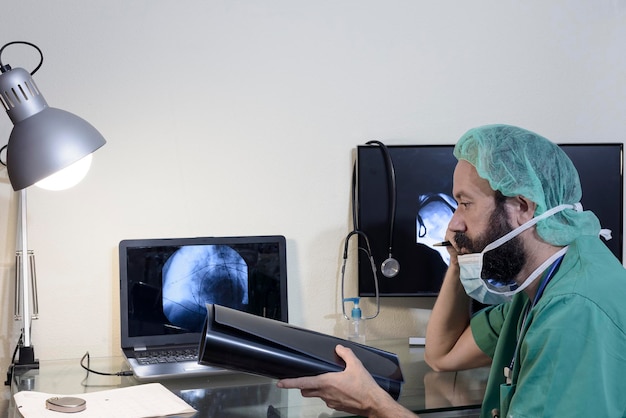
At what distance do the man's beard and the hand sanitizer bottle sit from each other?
28.7 inches

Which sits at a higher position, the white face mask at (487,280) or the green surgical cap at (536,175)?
the green surgical cap at (536,175)

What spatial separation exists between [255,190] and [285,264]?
0.23 metres

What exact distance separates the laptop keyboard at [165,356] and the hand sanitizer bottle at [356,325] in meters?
0.48

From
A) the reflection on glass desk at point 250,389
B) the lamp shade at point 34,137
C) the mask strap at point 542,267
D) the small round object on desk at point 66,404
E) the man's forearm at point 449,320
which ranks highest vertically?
the lamp shade at point 34,137

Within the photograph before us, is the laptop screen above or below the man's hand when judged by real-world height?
above

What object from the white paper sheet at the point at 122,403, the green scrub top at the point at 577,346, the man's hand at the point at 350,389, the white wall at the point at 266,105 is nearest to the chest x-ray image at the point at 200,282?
the white wall at the point at 266,105

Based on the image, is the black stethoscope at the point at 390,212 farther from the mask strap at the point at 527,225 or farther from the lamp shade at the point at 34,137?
the lamp shade at the point at 34,137

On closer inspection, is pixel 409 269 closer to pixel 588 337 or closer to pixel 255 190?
pixel 255 190

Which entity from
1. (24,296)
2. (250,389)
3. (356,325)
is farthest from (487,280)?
(24,296)

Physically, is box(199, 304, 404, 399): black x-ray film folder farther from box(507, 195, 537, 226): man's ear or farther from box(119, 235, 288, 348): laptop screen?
box(119, 235, 288, 348): laptop screen

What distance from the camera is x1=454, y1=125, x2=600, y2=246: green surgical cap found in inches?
59.5

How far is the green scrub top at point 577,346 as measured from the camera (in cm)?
130

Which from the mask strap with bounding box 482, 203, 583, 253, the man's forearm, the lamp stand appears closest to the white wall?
the lamp stand

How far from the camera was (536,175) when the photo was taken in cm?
152
